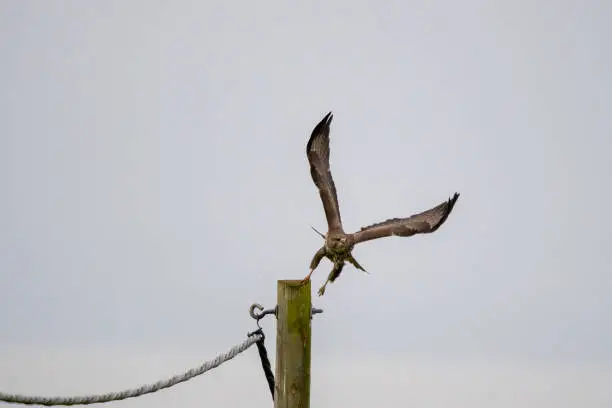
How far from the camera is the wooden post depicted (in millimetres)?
7488

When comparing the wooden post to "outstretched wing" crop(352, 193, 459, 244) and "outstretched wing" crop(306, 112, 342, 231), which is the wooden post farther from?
"outstretched wing" crop(306, 112, 342, 231)

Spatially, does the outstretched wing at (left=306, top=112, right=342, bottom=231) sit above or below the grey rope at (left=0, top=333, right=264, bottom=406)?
above

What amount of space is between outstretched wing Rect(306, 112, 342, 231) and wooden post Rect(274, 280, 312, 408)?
3.70 meters

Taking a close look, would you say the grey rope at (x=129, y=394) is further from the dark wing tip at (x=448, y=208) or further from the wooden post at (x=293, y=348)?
the dark wing tip at (x=448, y=208)

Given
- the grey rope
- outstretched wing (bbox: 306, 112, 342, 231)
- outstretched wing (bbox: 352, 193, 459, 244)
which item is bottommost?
the grey rope

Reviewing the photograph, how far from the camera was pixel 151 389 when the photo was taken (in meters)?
7.37

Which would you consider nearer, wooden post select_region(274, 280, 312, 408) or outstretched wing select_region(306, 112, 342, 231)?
wooden post select_region(274, 280, 312, 408)

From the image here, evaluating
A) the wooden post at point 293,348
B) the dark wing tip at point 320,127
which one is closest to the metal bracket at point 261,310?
the wooden post at point 293,348

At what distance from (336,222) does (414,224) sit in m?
0.92

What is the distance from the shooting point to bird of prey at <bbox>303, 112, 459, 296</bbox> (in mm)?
10945

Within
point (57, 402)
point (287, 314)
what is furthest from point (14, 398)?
point (287, 314)

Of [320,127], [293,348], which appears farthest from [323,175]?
[293,348]

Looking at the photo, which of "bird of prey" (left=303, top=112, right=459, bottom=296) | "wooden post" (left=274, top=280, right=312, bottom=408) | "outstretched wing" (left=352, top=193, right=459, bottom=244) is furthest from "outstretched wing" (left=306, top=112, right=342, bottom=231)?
"wooden post" (left=274, top=280, right=312, bottom=408)

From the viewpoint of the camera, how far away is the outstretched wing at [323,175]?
444 inches
